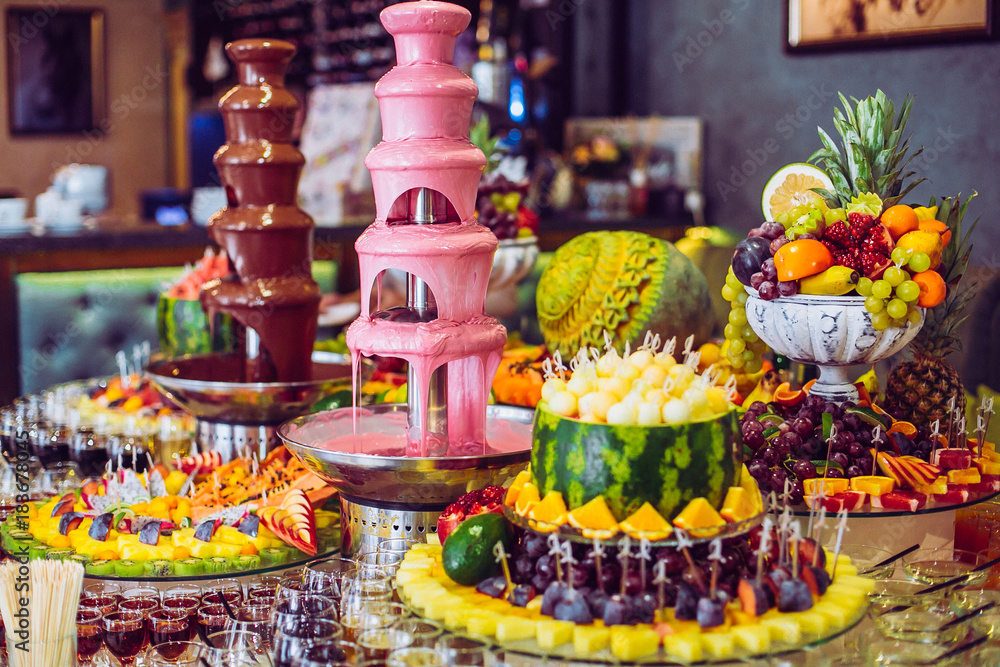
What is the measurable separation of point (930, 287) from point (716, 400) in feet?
1.91

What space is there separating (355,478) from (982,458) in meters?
1.13

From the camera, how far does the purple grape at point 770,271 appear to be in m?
1.94

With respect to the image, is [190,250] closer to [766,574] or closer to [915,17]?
[915,17]

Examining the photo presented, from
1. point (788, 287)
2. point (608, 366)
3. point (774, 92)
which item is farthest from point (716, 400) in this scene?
point (774, 92)

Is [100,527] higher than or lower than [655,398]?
lower

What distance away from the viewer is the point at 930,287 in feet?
6.20

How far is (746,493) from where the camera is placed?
5.04 feet

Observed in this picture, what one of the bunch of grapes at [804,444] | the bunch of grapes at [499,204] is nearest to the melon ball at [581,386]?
the bunch of grapes at [804,444]

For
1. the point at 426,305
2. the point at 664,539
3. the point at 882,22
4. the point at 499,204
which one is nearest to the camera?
the point at 664,539

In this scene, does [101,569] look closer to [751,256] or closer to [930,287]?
[751,256]

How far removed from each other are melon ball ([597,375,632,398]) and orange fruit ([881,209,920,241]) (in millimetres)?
699

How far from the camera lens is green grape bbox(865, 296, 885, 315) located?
6.13 feet

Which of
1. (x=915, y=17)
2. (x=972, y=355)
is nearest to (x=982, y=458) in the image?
(x=972, y=355)

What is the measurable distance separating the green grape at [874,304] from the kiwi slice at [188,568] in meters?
1.19
